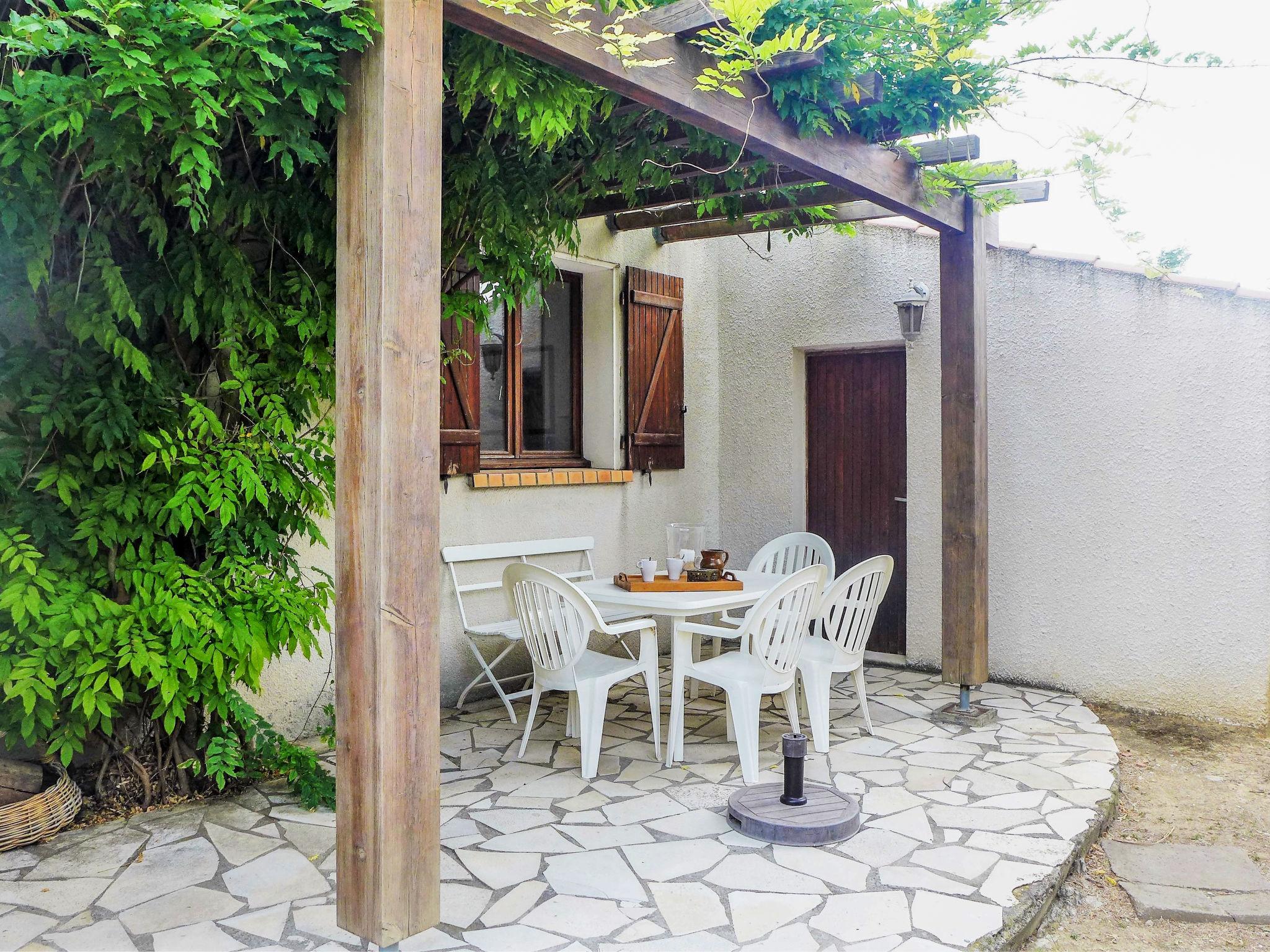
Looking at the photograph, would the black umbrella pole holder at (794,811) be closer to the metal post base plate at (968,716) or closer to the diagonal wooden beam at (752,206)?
the metal post base plate at (968,716)

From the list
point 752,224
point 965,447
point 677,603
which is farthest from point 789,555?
point 752,224

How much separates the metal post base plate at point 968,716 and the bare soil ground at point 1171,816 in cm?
59

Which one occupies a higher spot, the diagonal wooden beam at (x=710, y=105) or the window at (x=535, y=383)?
the diagonal wooden beam at (x=710, y=105)

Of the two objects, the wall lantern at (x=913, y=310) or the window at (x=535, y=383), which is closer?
the window at (x=535, y=383)

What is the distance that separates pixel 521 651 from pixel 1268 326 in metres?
4.16

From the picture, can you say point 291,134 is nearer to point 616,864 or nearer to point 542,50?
point 542,50

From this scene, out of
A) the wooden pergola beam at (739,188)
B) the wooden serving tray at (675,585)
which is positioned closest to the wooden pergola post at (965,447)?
the wooden pergola beam at (739,188)

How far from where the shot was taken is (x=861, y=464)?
20.4 feet

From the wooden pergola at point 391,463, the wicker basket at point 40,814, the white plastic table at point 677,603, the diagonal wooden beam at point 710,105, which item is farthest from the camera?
the white plastic table at point 677,603

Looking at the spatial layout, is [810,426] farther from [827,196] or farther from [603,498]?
[827,196]

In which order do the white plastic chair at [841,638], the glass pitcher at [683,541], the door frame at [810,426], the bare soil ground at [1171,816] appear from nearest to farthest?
1. the bare soil ground at [1171,816]
2. the white plastic chair at [841,638]
3. the glass pitcher at [683,541]
4. the door frame at [810,426]

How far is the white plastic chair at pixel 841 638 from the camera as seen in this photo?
4.15m

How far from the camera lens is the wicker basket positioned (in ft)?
9.92

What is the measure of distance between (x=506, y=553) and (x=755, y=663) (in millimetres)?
1733
